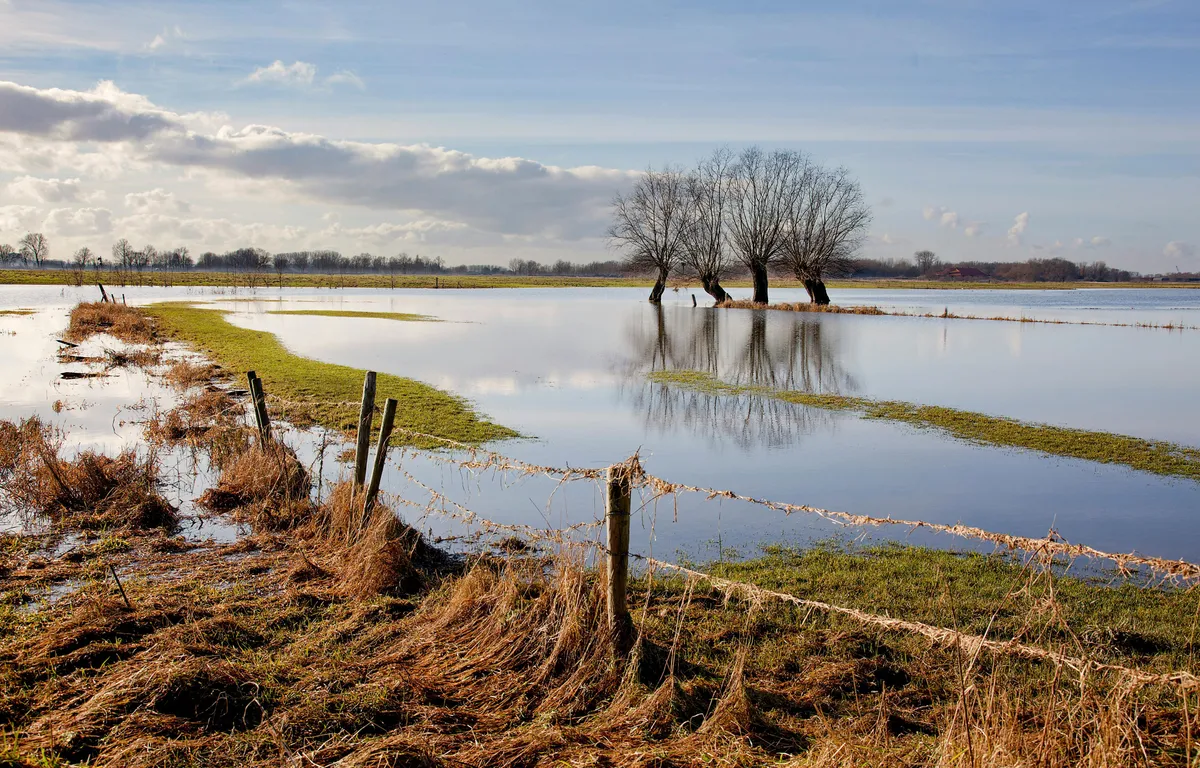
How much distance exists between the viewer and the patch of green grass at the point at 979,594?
673 cm

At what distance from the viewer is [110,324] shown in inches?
1658

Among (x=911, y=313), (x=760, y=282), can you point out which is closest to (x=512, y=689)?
(x=911, y=313)

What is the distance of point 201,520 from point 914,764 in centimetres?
904

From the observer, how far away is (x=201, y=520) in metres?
10.2

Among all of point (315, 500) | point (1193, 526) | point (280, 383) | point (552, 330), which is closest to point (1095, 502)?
point (1193, 526)

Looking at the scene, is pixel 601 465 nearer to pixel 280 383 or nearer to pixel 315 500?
pixel 315 500

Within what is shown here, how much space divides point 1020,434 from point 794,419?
4.64 meters

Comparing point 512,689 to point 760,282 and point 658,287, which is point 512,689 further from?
point 658,287

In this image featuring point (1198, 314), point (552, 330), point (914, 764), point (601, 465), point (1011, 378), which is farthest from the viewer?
point (1198, 314)

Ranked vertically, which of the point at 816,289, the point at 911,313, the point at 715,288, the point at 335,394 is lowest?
the point at 335,394

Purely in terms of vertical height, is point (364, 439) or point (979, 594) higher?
point (364, 439)

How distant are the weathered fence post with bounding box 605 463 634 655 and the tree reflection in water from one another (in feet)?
32.3

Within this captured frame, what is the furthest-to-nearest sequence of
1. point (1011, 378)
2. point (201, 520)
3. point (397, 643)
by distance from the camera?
1. point (1011, 378)
2. point (201, 520)
3. point (397, 643)

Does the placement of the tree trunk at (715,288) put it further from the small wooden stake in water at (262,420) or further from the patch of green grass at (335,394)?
the small wooden stake in water at (262,420)
